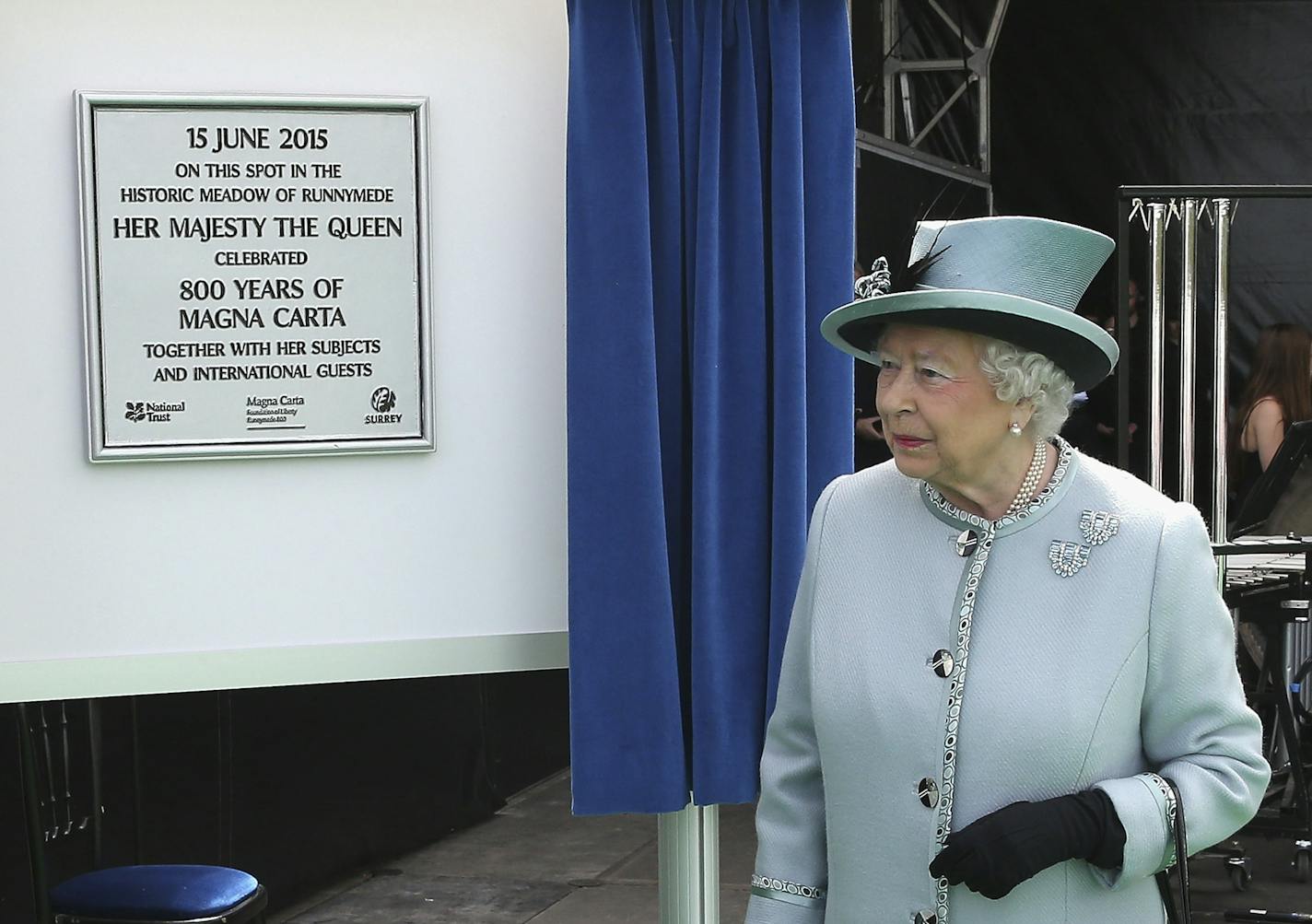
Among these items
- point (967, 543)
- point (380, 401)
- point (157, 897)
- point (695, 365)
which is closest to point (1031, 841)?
point (967, 543)

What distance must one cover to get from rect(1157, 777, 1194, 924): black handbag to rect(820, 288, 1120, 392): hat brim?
442mm

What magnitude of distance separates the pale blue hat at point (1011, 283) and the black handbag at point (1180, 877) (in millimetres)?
456

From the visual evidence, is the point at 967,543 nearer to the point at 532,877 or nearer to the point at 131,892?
the point at 131,892

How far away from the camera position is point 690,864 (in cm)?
237

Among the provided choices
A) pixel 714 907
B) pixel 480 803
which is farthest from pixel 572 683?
pixel 480 803

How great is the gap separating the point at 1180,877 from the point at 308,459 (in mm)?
1334

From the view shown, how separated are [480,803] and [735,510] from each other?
12.2 feet

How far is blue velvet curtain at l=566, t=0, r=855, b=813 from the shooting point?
6.99 ft

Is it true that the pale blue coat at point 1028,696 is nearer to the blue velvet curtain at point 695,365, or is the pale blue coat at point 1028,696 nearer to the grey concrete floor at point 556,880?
the blue velvet curtain at point 695,365

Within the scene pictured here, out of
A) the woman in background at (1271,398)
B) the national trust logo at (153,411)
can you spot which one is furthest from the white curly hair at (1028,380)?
the woman in background at (1271,398)

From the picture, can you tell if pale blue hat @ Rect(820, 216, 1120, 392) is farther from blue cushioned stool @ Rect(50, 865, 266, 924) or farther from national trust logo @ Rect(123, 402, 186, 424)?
blue cushioned stool @ Rect(50, 865, 266, 924)

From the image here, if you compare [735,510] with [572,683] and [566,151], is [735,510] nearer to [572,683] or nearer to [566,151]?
[572,683]

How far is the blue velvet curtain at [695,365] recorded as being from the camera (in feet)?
6.99

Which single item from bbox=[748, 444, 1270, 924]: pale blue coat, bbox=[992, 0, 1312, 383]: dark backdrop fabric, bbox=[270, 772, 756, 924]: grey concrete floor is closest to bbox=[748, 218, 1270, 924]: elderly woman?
bbox=[748, 444, 1270, 924]: pale blue coat
